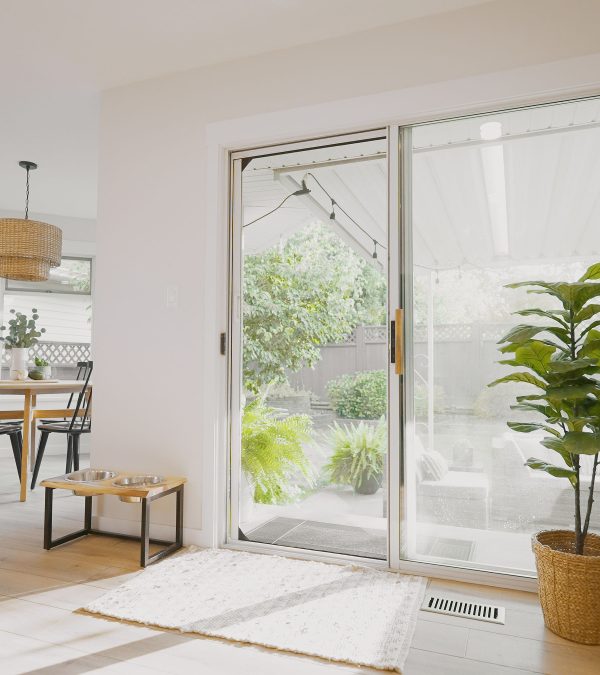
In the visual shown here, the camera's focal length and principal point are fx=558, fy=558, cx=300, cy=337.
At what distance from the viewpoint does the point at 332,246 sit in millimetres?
2795

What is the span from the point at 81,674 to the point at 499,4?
293 centimetres

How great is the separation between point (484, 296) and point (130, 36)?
81.2 inches

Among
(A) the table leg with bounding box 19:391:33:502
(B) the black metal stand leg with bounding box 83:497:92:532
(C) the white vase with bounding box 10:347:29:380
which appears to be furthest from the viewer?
(C) the white vase with bounding box 10:347:29:380

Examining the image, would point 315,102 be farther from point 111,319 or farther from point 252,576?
point 252,576

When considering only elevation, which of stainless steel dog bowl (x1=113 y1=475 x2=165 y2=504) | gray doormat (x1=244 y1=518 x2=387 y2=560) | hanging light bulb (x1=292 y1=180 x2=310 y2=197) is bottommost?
gray doormat (x1=244 y1=518 x2=387 y2=560)

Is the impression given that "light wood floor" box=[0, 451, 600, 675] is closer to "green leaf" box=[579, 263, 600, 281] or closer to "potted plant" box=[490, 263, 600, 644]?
"potted plant" box=[490, 263, 600, 644]

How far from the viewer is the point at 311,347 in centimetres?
281

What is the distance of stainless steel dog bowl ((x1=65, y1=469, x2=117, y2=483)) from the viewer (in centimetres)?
277

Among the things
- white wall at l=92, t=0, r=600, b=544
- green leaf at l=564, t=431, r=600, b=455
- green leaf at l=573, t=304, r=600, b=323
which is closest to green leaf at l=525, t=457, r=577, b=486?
green leaf at l=564, t=431, r=600, b=455

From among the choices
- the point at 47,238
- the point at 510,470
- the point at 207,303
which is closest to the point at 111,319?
the point at 207,303

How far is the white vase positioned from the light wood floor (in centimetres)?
235

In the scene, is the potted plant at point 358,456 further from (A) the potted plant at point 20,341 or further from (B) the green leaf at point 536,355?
(A) the potted plant at point 20,341

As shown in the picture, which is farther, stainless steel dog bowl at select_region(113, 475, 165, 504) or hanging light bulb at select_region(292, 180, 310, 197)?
hanging light bulb at select_region(292, 180, 310, 197)

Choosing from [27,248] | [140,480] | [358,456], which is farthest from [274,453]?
[27,248]
